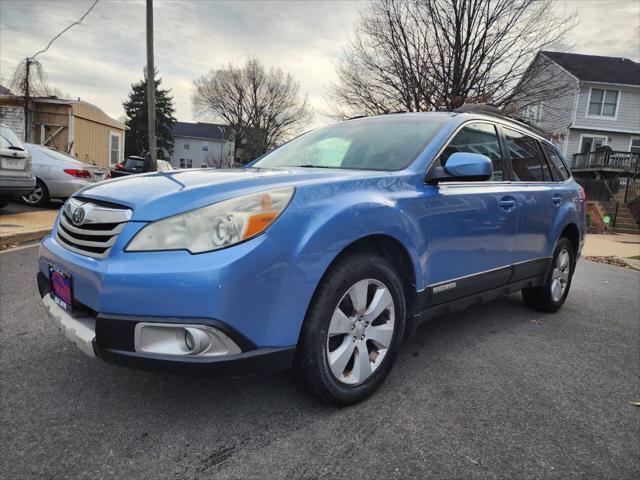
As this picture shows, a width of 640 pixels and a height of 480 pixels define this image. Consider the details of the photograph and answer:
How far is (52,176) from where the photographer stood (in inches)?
370

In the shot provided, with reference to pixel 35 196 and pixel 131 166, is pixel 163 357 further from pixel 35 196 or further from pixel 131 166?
pixel 131 166

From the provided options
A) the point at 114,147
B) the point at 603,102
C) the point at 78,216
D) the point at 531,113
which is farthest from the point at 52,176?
the point at 603,102

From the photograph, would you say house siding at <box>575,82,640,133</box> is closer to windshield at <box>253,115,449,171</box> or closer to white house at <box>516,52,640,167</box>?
white house at <box>516,52,640,167</box>

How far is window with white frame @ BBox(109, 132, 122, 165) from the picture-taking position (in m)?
21.6

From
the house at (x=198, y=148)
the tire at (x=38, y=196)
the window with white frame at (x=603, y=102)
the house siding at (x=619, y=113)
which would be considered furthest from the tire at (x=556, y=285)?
the house at (x=198, y=148)

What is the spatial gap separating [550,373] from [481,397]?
72 centimetres

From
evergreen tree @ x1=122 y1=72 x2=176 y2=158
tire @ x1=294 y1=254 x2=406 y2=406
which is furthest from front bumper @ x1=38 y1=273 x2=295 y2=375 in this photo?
evergreen tree @ x1=122 y1=72 x2=176 y2=158

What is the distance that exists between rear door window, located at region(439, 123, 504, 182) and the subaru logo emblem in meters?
2.07

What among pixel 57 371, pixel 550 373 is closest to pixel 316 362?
pixel 57 371

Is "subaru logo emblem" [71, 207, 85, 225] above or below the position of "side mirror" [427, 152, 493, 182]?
below

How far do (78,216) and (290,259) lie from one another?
1101mm

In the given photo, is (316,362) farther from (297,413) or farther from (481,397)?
(481,397)

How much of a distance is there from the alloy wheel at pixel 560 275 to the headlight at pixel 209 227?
3.39 metres

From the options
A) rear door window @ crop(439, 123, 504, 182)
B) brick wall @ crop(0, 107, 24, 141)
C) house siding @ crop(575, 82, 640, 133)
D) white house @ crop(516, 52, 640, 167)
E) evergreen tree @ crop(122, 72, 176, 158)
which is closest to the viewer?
rear door window @ crop(439, 123, 504, 182)
